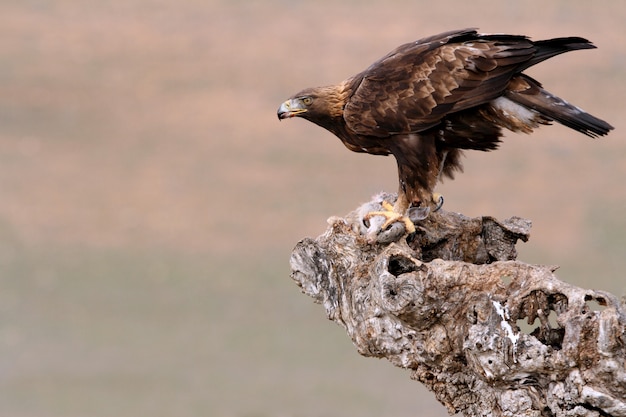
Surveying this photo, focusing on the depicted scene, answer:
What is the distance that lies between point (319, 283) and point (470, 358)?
153cm

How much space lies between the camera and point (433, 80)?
7852mm

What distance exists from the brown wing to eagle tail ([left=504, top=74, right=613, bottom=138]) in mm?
120

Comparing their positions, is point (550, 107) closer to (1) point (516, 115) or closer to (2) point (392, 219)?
(1) point (516, 115)


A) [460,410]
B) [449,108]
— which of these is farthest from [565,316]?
[449,108]

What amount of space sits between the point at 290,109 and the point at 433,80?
137cm

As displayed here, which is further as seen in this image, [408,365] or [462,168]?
[462,168]

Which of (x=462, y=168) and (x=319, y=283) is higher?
(x=462, y=168)

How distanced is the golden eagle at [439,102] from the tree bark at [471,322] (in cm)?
60

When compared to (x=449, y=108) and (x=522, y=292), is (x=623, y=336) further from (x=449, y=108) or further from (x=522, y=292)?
(x=449, y=108)

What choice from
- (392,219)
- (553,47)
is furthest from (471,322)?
(553,47)

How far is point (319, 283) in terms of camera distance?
7.91 meters

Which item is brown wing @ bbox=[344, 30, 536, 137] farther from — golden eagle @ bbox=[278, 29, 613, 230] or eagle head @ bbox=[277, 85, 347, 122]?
eagle head @ bbox=[277, 85, 347, 122]

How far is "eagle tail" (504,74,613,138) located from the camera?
7.39m

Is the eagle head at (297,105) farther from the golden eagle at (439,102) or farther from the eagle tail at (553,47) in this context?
the eagle tail at (553,47)
